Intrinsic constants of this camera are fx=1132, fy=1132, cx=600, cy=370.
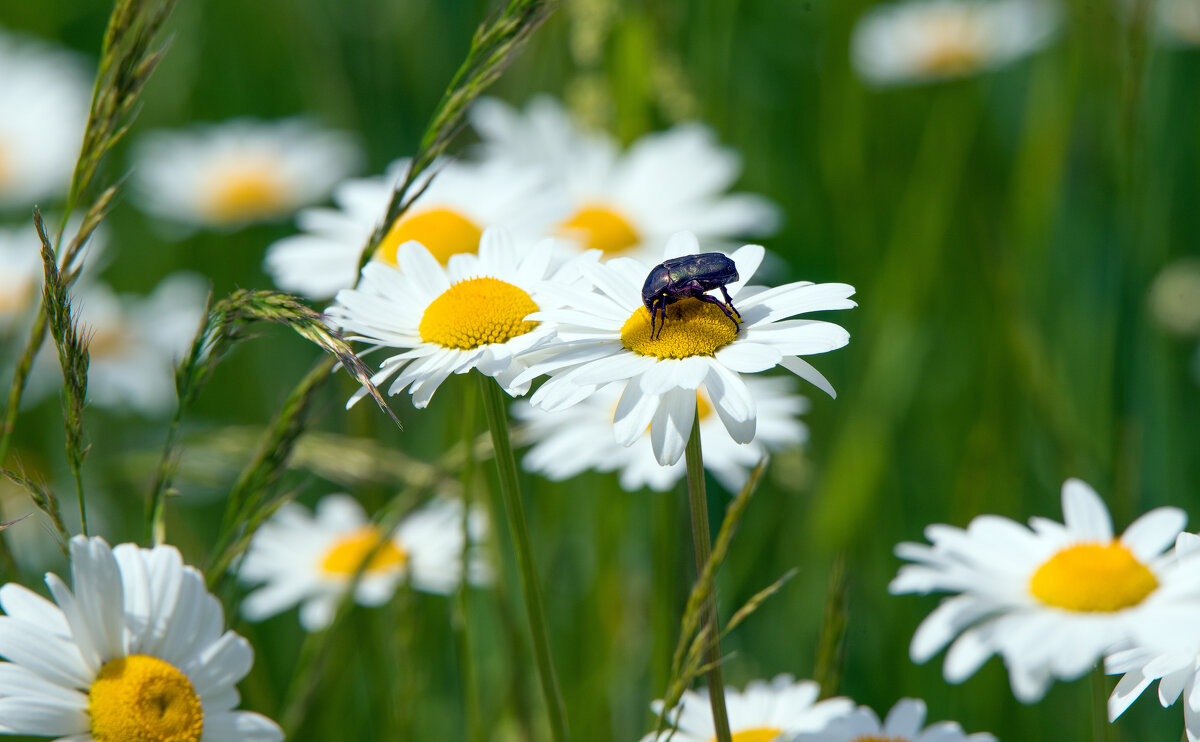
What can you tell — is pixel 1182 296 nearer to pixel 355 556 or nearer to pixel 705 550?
pixel 355 556

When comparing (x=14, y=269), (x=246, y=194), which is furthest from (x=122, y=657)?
(x=246, y=194)

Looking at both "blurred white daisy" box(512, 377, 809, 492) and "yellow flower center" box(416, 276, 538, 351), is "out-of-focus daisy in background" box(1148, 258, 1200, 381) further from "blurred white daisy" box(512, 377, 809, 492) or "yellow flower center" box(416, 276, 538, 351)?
"yellow flower center" box(416, 276, 538, 351)

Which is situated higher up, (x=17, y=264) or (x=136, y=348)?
(x=17, y=264)

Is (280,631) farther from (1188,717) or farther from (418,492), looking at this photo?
(1188,717)

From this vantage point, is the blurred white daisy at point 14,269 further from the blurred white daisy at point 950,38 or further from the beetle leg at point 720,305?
the beetle leg at point 720,305

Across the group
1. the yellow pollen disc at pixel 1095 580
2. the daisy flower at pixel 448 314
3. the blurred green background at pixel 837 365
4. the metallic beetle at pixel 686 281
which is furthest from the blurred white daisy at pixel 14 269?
the yellow pollen disc at pixel 1095 580

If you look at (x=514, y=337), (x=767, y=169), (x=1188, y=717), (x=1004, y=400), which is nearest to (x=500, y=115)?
(x=767, y=169)

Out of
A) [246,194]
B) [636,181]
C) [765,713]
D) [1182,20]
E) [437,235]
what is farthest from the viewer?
[246,194]
